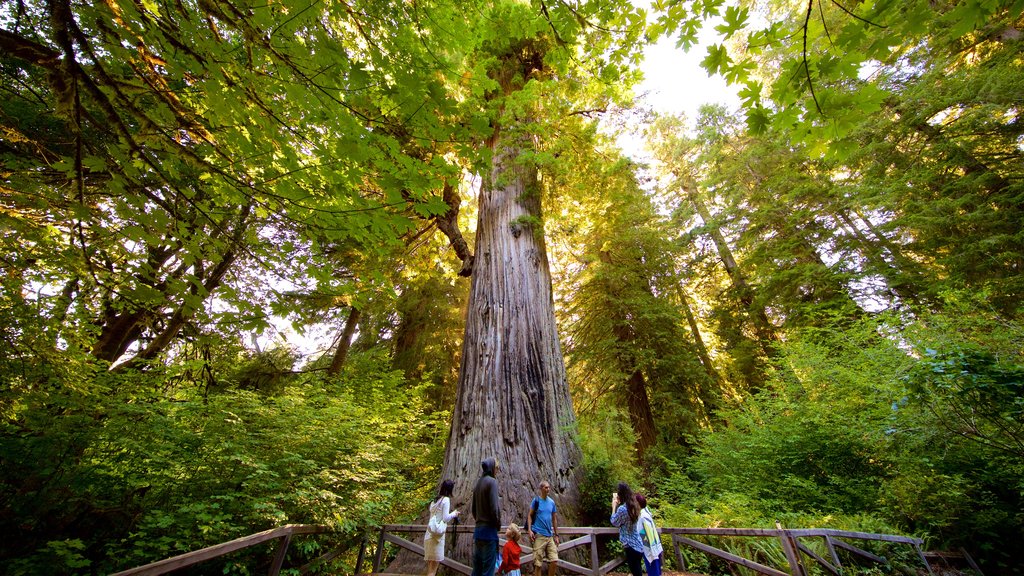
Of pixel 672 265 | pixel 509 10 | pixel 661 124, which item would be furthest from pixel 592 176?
pixel 661 124

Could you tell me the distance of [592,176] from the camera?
7293 mm

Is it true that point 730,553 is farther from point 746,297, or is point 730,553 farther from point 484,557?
point 746,297

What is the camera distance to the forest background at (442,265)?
6.51ft

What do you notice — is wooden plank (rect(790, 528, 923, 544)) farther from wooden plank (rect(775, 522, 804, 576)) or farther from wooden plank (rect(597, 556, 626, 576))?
wooden plank (rect(597, 556, 626, 576))

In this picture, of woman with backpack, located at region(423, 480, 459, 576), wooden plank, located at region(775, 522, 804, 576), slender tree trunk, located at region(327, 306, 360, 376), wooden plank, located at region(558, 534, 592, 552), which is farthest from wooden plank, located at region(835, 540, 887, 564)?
slender tree trunk, located at region(327, 306, 360, 376)

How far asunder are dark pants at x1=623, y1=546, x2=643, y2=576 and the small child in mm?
1182

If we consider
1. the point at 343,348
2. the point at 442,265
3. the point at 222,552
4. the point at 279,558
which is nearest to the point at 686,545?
the point at 279,558

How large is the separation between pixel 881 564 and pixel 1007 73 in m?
8.00

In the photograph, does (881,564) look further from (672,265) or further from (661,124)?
(661,124)

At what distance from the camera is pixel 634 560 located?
12.4 feet

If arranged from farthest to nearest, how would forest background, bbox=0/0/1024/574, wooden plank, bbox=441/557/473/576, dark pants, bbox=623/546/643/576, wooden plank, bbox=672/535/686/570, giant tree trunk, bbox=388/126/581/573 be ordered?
wooden plank, bbox=672/535/686/570 < giant tree trunk, bbox=388/126/581/573 < dark pants, bbox=623/546/643/576 < wooden plank, bbox=441/557/473/576 < forest background, bbox=0/0/1024/574

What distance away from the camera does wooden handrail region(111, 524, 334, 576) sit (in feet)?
6.60

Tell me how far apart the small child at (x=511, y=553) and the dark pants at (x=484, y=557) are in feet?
0.45

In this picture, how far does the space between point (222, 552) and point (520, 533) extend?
103 inches
